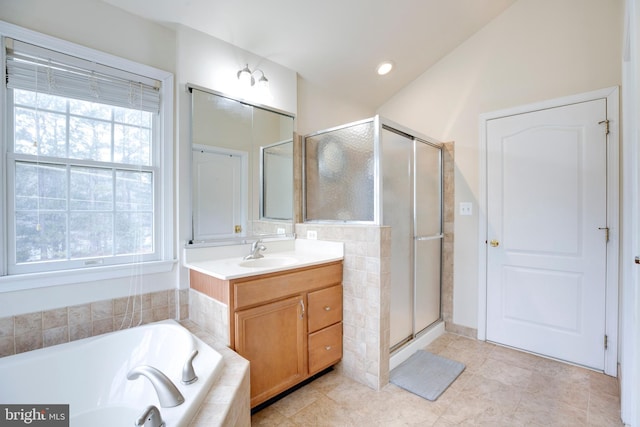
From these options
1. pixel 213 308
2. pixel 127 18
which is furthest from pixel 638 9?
pixel 127 18

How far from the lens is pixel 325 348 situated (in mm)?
2053

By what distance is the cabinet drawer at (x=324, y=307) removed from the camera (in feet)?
6.48

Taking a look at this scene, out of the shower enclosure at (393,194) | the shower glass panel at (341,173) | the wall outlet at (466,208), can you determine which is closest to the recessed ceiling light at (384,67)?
the shower enclosure at (393,194)

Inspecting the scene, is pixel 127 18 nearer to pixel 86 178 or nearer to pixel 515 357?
pixel 86 178

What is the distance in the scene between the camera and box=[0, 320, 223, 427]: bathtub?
1315 millimetres

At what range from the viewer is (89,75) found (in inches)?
67.4

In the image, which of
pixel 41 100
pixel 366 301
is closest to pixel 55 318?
pixel 41 100

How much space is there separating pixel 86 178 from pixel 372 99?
108 inches

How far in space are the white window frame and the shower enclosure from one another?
3.67ft

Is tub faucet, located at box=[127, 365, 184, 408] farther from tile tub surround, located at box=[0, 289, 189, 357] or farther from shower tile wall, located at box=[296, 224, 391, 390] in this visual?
shower tile wall, located at box=[296, 224, 391, 390]

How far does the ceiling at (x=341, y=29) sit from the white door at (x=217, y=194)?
0.88 meters

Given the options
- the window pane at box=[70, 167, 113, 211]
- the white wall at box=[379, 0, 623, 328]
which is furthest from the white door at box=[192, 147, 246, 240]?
the white wall at box=[379, 0, 623, 328]

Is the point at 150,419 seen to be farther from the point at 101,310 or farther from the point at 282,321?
the point at 101,310

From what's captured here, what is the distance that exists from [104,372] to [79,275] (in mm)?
558
